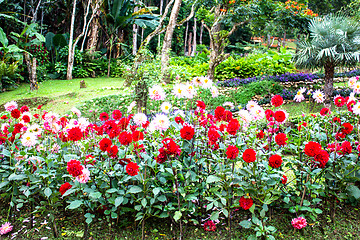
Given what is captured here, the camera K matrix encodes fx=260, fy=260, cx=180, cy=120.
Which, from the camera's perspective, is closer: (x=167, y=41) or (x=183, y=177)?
(x=183, y=177)

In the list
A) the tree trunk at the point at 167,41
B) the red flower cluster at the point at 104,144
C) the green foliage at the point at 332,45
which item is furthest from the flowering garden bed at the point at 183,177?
the tree trunk at the point at 167,41

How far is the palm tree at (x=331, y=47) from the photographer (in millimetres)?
6739

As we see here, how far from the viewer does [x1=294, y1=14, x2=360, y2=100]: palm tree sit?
6739 millimetres

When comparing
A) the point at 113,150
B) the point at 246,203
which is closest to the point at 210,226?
the point at 246,203

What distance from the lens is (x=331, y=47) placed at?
268 inches

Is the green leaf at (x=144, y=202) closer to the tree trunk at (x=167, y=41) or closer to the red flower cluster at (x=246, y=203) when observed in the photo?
the red flower cluster at (x=246, y=203)

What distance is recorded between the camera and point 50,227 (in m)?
1.95

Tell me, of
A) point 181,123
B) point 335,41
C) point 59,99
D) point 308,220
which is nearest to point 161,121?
point 181,123

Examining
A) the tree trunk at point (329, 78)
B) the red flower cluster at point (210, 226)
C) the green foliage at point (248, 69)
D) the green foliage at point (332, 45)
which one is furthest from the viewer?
the green foliage at point (248, 69)

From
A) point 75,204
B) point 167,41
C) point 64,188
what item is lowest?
point 75,204

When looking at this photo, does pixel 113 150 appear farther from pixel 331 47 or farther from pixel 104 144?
pixel 331 47

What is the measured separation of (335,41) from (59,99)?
25.4ft

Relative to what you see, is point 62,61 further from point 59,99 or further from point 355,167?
point 355,167

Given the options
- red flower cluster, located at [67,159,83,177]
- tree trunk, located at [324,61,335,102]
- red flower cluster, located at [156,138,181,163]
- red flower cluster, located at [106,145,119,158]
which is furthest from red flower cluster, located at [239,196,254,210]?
tree trunk, located at [324,61,335,102]
